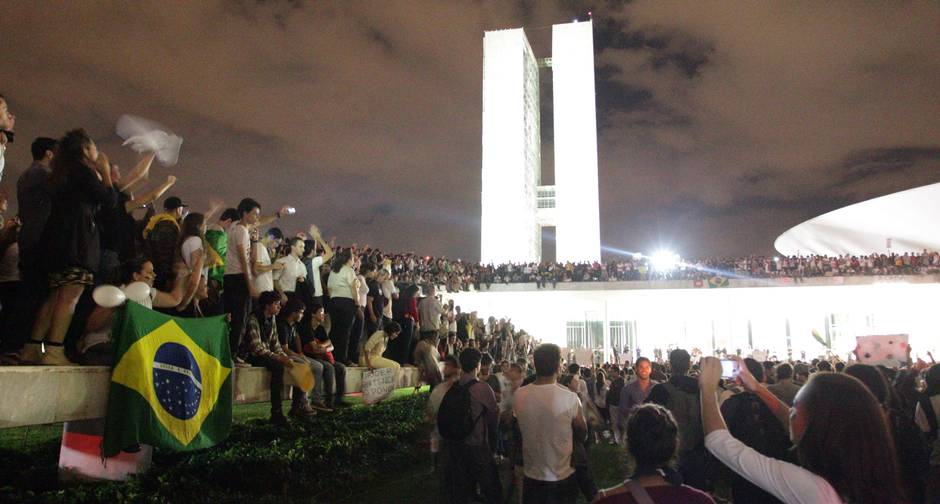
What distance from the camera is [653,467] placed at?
2455mm

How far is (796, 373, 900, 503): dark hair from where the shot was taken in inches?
82.2

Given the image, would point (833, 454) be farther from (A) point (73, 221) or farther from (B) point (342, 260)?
(B) point (342, 260)

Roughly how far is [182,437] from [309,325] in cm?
316

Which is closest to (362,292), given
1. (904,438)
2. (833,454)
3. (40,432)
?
(40,432)

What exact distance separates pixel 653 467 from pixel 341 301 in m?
6.82

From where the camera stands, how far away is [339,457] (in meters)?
6.50

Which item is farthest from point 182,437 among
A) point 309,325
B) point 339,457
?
point 309,325

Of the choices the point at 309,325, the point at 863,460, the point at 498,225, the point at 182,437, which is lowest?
the point at 182,437

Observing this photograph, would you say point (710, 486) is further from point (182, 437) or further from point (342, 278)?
point (342, 278)

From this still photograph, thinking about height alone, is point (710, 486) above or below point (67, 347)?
below

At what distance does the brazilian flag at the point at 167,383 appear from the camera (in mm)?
4570

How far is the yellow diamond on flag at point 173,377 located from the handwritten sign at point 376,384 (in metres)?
3.10

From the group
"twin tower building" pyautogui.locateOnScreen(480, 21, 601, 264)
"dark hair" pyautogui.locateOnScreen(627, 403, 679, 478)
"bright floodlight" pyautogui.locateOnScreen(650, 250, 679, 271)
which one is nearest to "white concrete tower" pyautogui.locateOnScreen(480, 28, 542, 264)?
"twin tower building" pyautogui.locateOnScreen(480, 21, 601, 264)

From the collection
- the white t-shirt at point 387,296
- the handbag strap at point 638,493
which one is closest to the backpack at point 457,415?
the handbag strap at point 638,493
